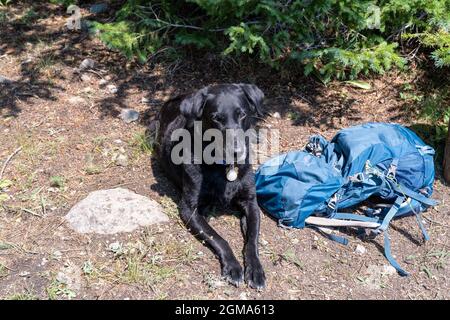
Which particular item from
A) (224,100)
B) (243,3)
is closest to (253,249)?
(224,100)

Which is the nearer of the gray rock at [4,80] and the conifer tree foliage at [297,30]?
the conifer tree foliage at [297,30]

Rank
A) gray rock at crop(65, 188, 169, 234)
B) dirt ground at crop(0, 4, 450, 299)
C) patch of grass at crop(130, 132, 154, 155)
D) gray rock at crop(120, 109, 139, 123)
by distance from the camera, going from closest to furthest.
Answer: dirt ground at crop(0, 4, 450, 299), gray rock at crop(65, 188, 169, 234), patch of grass at crop(130, 132, 154, 155), gray rock at crop(120, 109, 139, 123)

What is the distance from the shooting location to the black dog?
3521 mm

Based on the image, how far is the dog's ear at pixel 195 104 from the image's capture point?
3.65 meters

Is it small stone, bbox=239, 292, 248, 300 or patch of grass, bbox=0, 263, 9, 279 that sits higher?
small stone, bbox=239, 292, 248, 300

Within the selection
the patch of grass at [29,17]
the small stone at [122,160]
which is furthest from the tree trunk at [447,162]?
the patch of grass at [29,17]

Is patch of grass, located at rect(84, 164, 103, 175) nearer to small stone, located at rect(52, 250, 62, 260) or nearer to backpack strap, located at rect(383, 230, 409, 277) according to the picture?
small stone, located at rect(52, 250, 62, 260)

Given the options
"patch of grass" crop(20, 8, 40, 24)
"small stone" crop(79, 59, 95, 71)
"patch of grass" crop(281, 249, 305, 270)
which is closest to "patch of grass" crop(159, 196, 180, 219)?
"patch of grass" crop(281, 249, 305, 270)

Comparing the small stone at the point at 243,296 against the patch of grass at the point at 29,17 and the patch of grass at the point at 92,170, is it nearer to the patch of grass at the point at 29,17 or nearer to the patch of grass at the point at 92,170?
the patch of grass at the point at 92,170

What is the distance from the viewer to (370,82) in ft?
18.0

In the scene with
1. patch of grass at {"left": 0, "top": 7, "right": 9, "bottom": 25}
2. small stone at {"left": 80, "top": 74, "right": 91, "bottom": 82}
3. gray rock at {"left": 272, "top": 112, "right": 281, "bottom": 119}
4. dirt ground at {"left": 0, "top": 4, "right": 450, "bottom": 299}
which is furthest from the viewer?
patch of grass at {"left": 0, "top": 7, "right": 9, "bottom": 25}

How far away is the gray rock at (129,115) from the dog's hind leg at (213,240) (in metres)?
1.52

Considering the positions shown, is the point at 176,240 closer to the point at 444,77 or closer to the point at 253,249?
the point at 253,249

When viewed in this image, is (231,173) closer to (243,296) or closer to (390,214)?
(243,296)
